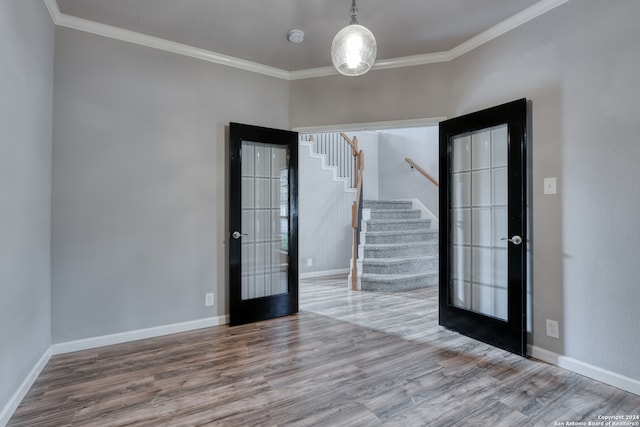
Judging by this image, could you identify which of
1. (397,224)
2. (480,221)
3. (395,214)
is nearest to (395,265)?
(397,224)

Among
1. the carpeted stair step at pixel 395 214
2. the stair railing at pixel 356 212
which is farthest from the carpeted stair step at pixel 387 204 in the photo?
the stair railing at pixel 356 212

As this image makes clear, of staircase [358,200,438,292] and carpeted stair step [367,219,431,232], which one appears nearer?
staircase [358,200,438,292]

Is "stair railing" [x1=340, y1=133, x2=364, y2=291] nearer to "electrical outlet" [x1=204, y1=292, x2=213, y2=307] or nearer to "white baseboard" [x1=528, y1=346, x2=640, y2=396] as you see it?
"electrical outlet" [x1=204, y1=292, x2=213, y2=307]

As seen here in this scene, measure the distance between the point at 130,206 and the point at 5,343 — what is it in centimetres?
139

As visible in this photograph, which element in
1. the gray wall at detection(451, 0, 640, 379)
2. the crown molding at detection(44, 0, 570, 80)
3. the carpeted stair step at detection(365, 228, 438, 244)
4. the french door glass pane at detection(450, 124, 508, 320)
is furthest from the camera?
the carpeted stair step at detection(365, 228, 438, 244)

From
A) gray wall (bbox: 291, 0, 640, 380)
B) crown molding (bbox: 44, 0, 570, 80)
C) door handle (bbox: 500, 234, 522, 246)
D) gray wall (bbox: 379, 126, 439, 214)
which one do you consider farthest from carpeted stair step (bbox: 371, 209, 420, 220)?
door handle (bbox: 500, 234, 522, 246)

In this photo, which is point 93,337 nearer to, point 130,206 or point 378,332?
point 130,206

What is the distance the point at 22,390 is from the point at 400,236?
4810mm

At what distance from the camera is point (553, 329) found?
2502 mm

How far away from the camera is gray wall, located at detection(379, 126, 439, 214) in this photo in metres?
6.62

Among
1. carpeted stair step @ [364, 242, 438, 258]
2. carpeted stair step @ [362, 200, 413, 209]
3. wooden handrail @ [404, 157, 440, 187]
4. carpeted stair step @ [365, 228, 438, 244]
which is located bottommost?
carpeted stair step @ [364, 242, 438, 258]

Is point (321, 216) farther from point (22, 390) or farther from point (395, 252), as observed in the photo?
point (22, 390)

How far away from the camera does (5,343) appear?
1.82m

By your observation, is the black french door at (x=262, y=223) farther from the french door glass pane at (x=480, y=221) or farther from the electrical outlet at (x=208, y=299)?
the french door glass pane at (x=480, y=221)
